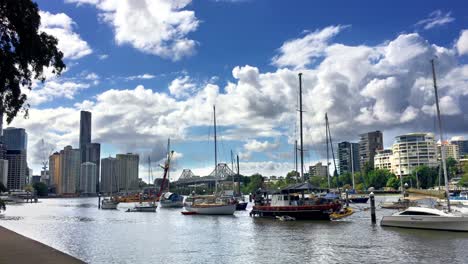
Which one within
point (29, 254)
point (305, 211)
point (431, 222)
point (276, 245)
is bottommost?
point (276, 245)

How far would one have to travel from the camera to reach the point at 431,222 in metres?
46.8

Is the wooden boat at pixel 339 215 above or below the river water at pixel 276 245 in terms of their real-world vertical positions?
above

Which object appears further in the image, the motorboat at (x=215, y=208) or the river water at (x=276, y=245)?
the motorboat at (x=215, y=208)

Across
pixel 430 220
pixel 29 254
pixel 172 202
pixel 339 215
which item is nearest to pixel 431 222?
pixel 430 220

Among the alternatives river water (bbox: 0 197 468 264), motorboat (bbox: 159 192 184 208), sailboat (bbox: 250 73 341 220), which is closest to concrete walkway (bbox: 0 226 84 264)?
river water (bbox: 0 197 468 264)

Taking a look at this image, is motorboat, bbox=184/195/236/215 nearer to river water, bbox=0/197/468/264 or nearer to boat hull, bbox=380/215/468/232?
river water, bbox=0/197/468/264

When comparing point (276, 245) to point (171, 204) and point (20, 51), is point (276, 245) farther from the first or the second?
point (171, 204)

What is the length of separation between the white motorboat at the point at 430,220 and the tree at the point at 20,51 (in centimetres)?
3859

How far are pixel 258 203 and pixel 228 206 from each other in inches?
368

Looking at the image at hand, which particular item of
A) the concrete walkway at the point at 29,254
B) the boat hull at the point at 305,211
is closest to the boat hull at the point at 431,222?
the boat hull at the point at 305,211

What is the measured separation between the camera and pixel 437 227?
46344 mm

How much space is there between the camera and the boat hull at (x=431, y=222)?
4497cm

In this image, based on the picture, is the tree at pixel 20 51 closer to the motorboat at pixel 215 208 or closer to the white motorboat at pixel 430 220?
the white motorboat at pixel 430 220

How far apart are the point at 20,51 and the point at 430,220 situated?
40509mm
